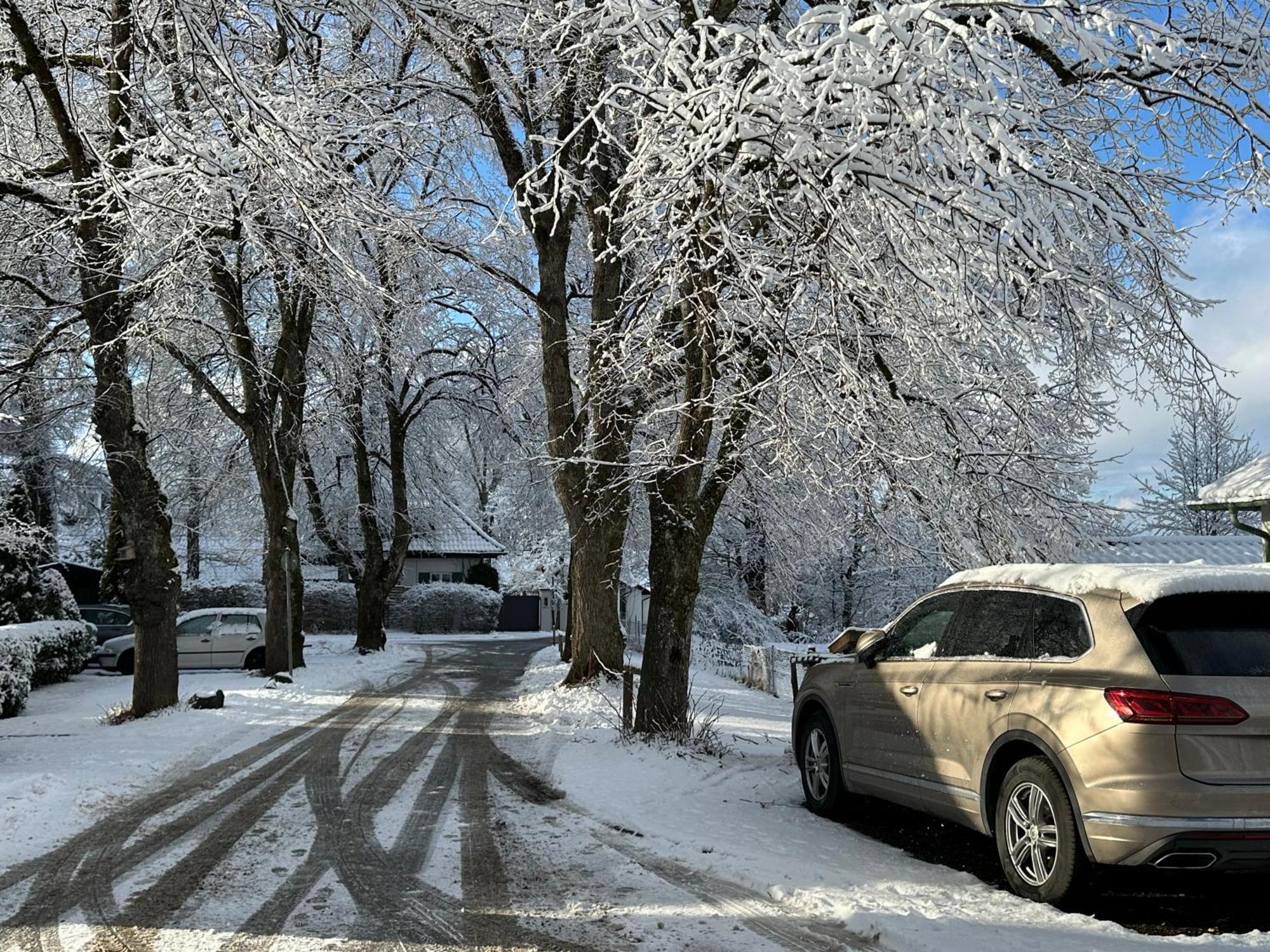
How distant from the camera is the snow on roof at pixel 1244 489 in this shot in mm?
14781

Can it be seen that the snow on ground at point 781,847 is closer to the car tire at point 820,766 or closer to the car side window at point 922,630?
the car tire at point 820,766

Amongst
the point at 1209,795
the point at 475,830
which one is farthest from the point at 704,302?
the point at 1209,795

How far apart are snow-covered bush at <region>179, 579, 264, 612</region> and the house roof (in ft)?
22.9

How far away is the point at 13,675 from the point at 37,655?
4.42 meters

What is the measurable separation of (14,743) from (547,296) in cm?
906

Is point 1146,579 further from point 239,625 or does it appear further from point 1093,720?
point 239,625

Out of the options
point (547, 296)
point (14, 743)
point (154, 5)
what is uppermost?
point (154, 5)

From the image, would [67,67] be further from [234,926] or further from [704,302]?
[234,926]

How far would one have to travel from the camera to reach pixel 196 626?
76.8 ft

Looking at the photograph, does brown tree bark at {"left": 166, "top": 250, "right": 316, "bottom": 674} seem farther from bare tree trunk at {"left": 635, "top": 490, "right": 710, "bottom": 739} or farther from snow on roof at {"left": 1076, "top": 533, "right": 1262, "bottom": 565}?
snow on roof at {"left": 1076, "top": 533, "right": 1262, "bottom": 565}

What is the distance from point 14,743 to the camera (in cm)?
1175

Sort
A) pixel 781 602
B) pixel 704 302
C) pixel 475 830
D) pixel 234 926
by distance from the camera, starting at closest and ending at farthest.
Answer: pixel 234 926 < pixel 475 830 < pixel 704 302 < pixel 781 602

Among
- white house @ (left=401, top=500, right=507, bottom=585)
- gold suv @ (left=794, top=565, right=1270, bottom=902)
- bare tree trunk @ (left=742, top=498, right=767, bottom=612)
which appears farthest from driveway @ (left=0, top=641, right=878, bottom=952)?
white house @ (left=401, top=500, right=507, bottom=585)

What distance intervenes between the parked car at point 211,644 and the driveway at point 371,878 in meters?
14.4
